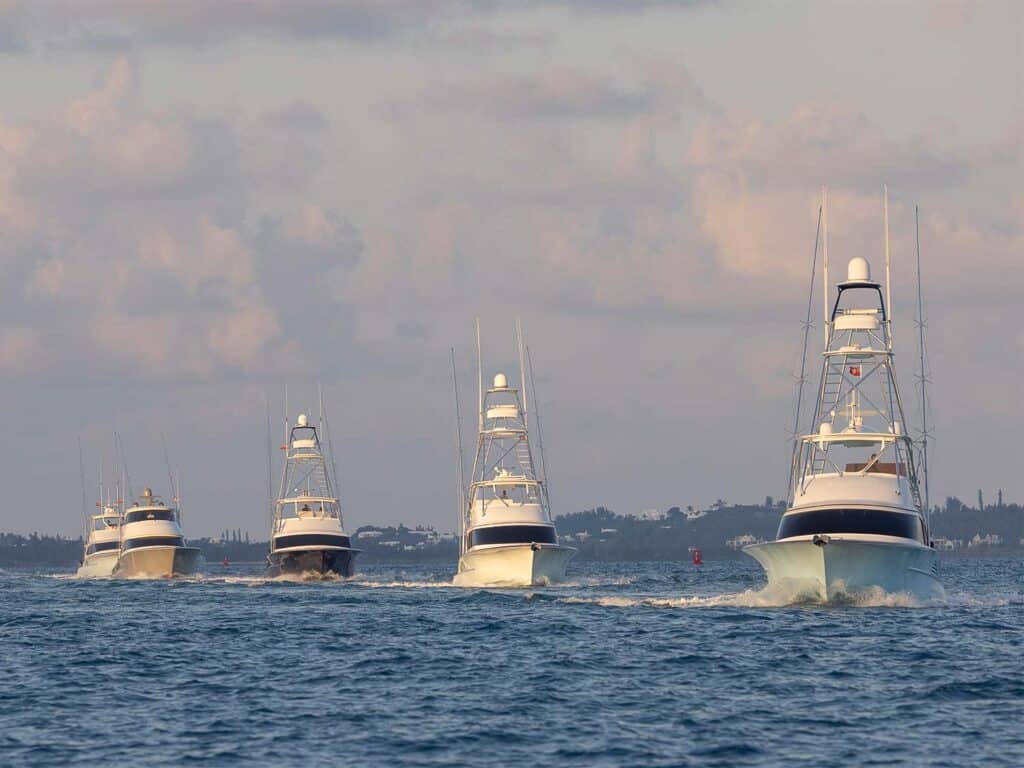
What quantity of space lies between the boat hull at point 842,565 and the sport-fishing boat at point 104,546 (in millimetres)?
94180

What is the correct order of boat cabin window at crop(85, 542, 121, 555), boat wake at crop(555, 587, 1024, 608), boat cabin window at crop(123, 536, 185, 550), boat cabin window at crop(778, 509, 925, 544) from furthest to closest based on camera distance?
boat cabin window at crop(85, 542, 121, 555) → boat cabin window at crop(123, 536, 185, 550) → boat wake at crop(555, 587, 1024, 608) → boat cabin window at crop(778, 509, 925, 544)

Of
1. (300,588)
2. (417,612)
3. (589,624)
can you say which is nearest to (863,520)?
(589,624)

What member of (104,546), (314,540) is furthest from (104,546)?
(314,540)

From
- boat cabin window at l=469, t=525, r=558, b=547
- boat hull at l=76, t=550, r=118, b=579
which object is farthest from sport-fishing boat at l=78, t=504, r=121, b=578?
boat cabin window at l=469, t=525, r=558, b=547

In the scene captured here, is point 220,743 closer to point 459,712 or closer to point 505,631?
point 459,712

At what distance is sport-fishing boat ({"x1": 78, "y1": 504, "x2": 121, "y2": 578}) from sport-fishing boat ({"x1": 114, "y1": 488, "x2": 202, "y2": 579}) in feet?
31.5

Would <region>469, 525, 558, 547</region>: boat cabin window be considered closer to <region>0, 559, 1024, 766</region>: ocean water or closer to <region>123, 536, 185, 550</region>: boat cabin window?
<region>0, 559, 1024, 766</region>: ocean water

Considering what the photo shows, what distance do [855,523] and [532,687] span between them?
2141cm

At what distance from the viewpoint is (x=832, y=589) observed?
5456cm

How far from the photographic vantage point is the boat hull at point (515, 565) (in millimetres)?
84062

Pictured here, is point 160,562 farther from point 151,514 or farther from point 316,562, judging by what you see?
point 316,562

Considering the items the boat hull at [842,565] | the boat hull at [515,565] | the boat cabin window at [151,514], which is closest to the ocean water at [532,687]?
the boat hull at [842,565]

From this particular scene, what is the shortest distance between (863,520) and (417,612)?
18.8 m

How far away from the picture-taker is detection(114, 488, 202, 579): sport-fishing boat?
12644 cm
